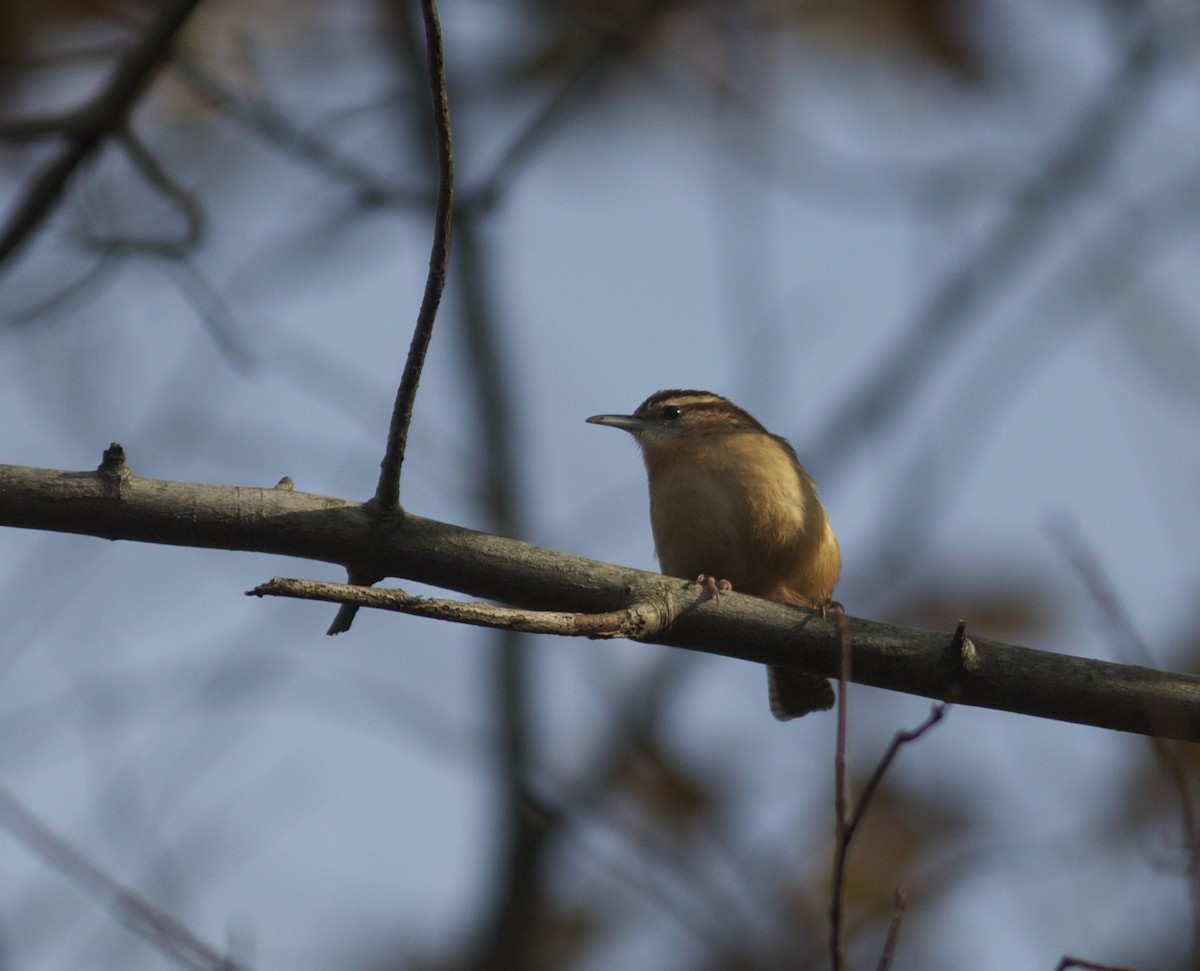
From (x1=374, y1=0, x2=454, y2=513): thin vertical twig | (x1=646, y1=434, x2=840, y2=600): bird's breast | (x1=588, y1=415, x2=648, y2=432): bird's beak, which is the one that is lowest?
(x1=374, y1=0, x2=454, y2=513): thin vertical twig

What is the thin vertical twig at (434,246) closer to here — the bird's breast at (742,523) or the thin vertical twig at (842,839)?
the thin vertical twig at (842,839)

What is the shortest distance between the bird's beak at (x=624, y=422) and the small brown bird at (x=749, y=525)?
51 cm

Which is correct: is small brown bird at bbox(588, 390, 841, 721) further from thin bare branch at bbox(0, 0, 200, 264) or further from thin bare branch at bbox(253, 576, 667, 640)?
thin bare branch at bbox(0, 0, 200, 264)

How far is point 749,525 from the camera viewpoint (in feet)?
18.5

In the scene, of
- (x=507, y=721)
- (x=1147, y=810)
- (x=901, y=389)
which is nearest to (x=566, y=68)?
(x=901, y=389)

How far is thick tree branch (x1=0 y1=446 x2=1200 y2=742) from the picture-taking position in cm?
344

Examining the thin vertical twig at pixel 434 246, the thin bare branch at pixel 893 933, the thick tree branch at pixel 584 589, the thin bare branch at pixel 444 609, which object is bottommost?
the thin bare branch at pixel 893 933

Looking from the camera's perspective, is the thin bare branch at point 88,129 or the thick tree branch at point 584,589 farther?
the thin bare branch at point 88,129

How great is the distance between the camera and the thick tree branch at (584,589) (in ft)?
11.3

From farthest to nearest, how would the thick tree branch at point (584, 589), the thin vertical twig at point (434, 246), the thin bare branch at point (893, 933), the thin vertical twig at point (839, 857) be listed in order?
the thick tree branch at point (584, 589), the thin vertical twig at point (434, 246), the thin bare branch at point (893, 933), the thin vertical twig at point (839, 857)

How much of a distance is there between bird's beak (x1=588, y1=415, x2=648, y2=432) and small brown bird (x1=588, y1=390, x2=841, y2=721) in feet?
1.67

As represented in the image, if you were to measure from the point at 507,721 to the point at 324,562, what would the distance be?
16.5 feet

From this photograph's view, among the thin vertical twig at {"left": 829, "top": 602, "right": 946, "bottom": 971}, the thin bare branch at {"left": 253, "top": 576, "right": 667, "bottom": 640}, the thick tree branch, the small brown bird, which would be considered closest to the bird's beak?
the small brown bird

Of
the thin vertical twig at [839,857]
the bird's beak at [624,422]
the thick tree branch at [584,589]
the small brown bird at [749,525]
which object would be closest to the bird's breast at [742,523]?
the small brown bird at [749,525]
